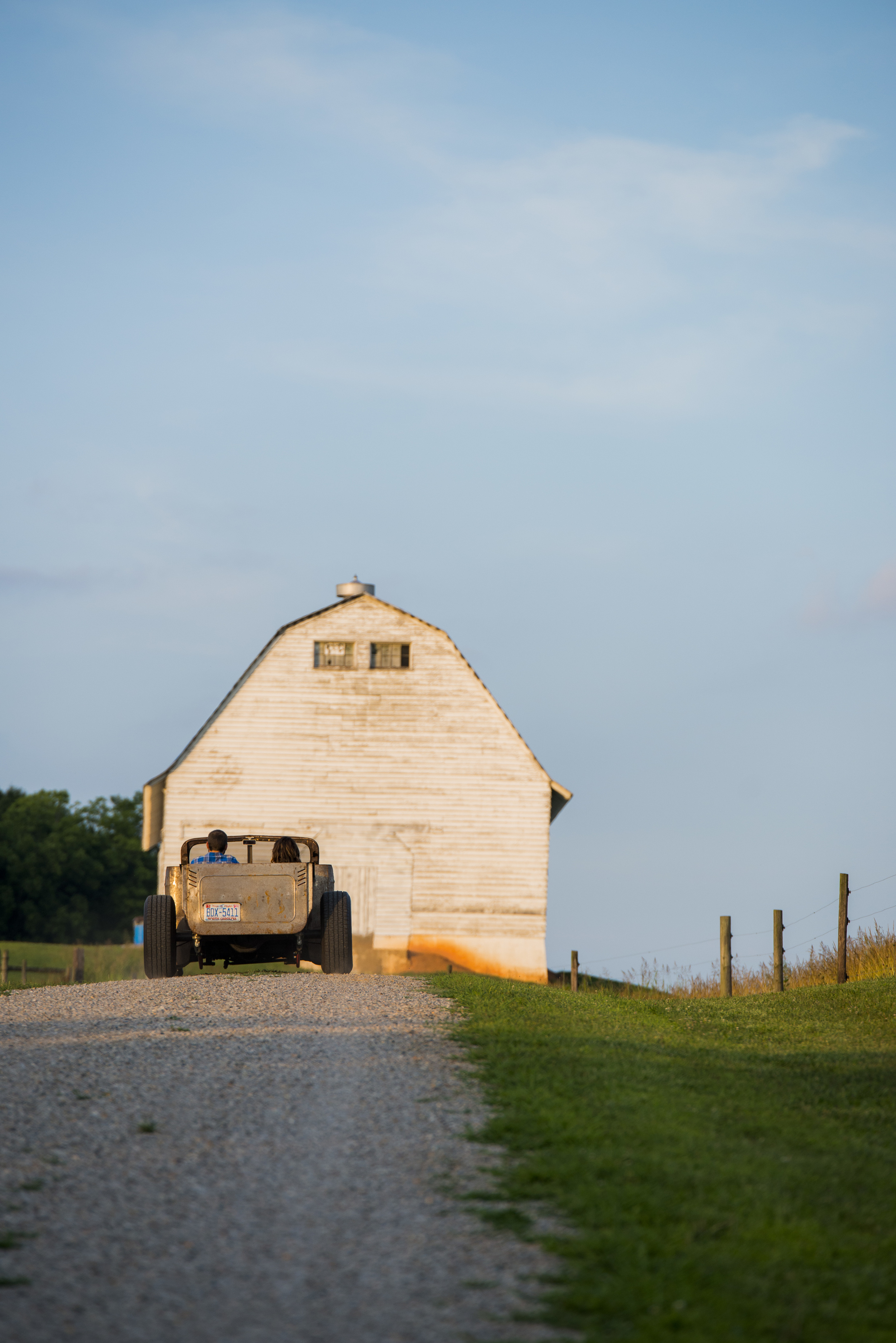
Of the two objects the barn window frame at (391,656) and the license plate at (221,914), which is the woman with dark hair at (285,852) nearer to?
the license plate at (221,914)

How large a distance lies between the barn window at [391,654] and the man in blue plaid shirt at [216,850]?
13119 millimetres

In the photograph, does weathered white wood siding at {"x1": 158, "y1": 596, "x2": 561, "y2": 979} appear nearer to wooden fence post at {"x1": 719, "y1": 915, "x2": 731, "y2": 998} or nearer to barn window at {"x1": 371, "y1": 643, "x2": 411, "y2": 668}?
barn window at {"x1": 371, "y1": 643, "x2": 411, "y2": 668}

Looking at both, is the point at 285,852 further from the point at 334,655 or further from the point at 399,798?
the point at 334,655

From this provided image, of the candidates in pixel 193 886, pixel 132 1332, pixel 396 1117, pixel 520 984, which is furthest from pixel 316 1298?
pixel 520 984

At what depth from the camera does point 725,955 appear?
1911 cm

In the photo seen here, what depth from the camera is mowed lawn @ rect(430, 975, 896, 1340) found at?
175 inches

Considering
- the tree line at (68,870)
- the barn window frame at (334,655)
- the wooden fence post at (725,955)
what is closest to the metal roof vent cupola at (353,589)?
the barn window frame at (334,655)

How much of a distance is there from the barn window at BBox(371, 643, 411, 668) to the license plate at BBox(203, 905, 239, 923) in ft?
45.5

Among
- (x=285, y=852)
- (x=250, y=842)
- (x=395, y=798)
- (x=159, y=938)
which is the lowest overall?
(x=159, y=938)

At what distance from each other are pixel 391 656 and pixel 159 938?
1364 cm

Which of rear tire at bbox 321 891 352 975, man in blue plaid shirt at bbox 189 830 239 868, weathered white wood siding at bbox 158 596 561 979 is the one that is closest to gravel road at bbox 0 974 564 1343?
man in blue plaid shirt at bbox 189 830 239 868

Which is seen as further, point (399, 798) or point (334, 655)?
point (334, 655)

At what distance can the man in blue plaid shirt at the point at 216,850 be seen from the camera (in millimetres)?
15383

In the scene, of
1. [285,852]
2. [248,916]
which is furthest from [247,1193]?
[285,852]
